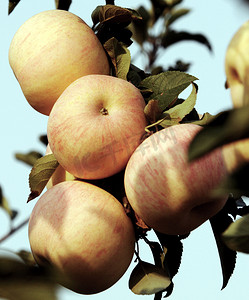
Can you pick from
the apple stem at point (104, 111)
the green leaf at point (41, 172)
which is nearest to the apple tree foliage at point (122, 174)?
the green leaf at point (41, 172)

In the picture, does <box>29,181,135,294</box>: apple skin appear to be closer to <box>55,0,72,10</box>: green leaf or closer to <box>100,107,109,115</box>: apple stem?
<box>100,107,109,115</box>: apple stem

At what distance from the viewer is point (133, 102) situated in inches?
60.1

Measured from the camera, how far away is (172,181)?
52.0 inches

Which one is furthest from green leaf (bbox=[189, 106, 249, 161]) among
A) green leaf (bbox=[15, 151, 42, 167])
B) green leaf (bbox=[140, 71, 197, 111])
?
green leaf (bbox=[15, 151, 42, 167])

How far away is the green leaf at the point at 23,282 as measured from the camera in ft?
2.17

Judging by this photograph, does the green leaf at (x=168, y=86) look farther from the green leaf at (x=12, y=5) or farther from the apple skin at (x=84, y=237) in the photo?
the green leaf at (x=12, y=5)

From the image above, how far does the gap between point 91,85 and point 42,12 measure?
46cm

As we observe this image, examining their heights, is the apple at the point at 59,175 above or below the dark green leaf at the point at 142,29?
above

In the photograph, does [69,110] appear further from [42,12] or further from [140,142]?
[42,12]

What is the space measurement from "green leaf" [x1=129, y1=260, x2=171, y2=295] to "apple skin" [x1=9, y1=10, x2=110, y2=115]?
2.21ft

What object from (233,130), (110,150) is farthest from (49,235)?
(233,130)

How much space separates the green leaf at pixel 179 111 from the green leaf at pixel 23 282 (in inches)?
34.6

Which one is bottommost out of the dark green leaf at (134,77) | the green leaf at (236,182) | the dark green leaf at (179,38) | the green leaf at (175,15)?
the dark green leaf at (179,38)

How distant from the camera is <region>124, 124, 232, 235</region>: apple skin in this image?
4.32ft
